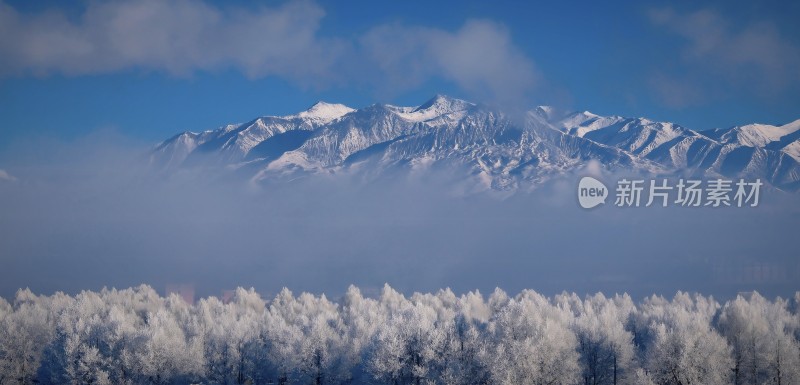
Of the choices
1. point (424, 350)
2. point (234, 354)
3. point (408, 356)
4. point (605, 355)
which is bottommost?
point (234, 354)

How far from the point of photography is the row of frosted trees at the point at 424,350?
234 ft

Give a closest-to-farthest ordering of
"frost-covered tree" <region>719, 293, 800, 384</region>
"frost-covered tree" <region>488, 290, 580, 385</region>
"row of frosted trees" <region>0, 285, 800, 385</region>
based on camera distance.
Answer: "frost-covered tree" <region>488, 290, 580, 385</region> < "row of frosted trees" <region>0, 285, 800, 385</region> < "frost-covered tree" <region>719, 293, 800, 384</region>

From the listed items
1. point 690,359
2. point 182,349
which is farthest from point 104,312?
point 690,359

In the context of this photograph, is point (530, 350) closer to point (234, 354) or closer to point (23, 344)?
point (234, 354)

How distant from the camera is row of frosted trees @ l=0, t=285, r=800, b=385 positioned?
7138 cm

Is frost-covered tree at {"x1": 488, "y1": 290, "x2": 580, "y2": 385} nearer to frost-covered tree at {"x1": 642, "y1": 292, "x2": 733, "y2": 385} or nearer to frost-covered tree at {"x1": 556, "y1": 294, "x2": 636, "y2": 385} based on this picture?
frost-covered tree at {"x1": 556, "y1": 294, "x2": 636, "y2": 385}

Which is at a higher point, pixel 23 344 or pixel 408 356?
pixel 23 344

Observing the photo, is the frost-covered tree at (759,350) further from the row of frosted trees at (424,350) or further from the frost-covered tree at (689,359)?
the frost-covered tree at (689,359)

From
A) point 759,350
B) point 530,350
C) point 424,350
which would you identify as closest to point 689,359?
point 759,350

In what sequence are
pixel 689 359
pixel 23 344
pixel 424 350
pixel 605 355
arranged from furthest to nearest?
1. pixel 23 344
2. pixel 605 355
3. pixel 424 350
4. pixel 689 359

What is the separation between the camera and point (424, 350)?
78938 millimetres

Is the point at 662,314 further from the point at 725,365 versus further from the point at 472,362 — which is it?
the point at 472,362

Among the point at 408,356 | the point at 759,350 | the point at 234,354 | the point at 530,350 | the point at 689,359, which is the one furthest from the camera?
the point at 234,354

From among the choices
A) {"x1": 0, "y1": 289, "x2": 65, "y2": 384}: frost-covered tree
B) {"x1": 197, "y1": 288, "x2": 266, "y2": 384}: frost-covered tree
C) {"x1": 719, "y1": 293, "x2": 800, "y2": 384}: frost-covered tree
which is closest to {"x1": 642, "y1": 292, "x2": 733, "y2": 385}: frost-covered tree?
{"x1": 719, "y1": 293, "x2": 800, "y2": 384}: frost-covered tree
